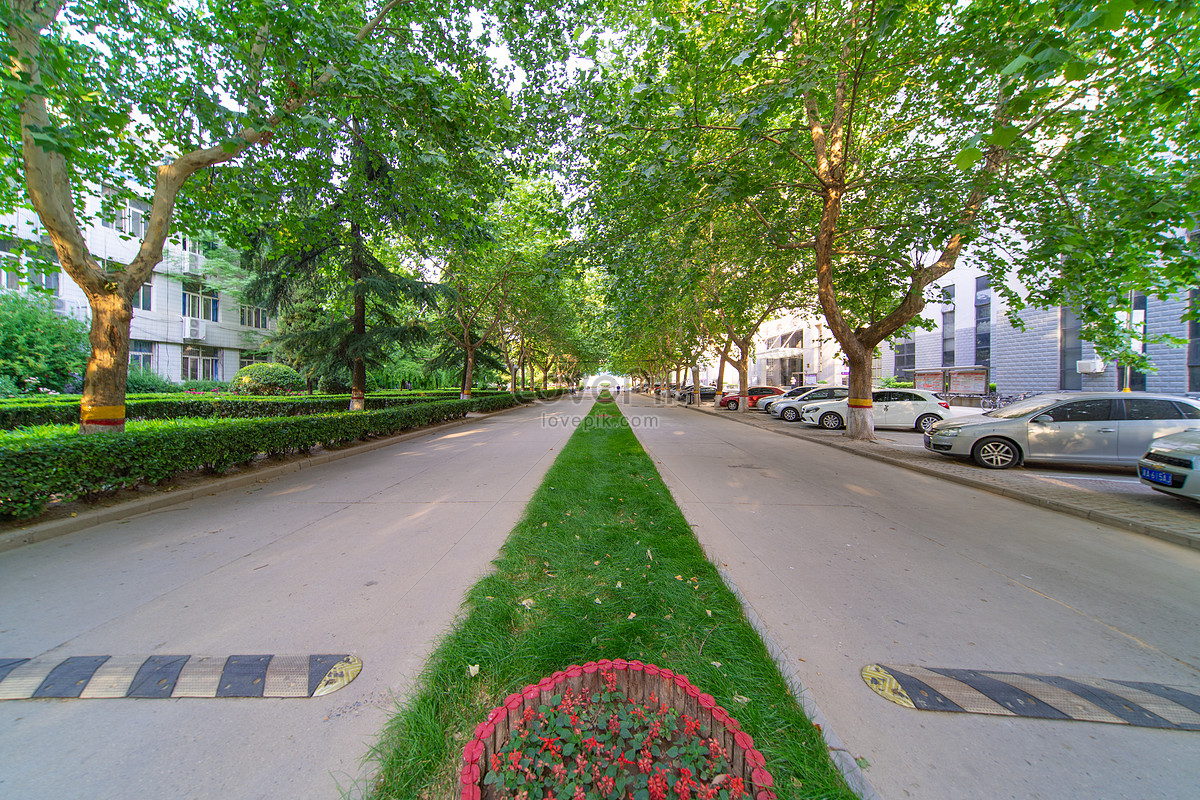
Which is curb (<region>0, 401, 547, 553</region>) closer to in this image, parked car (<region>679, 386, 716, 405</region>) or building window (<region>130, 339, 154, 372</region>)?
building window (<region>130, 339, 154, 372</region>)

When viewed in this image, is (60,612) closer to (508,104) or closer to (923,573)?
(923,573)

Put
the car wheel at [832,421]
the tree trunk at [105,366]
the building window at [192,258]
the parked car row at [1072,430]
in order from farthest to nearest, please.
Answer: the building window at [192,258] → the car wheel at [832,421] → the parked car row at [1072,430] → the tree trunk at [105,366]

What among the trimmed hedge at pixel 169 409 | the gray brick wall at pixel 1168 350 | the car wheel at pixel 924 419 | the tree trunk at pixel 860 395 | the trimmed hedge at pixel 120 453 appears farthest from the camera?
the gray brick wall at pixel 1168 350

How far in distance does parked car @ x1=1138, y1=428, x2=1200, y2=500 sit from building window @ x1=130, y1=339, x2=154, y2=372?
35.2 m

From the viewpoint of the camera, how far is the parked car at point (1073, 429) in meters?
7.83

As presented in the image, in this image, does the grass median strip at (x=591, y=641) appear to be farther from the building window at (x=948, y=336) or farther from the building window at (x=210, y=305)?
the building window at (x=210, y=305)

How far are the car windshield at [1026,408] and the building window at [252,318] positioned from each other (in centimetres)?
3662

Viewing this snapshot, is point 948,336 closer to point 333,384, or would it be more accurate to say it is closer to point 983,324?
point 983,324

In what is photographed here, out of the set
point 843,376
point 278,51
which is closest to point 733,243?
point 278,51

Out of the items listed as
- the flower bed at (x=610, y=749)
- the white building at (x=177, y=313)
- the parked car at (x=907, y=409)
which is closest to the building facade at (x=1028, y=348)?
the parked car at (x=907, y=409)

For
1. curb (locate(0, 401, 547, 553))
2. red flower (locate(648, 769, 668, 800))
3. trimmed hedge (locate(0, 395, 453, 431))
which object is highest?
trimmed hedge (locate(0, 395, 453, 431))

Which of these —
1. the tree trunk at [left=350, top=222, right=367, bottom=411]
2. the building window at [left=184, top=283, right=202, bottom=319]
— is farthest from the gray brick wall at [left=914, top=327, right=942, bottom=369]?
the building window at [left=184, top=283, right=202, bottom=319]

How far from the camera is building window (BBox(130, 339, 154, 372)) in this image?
22.0 m

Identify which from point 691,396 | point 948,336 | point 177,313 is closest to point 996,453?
point 948,336
